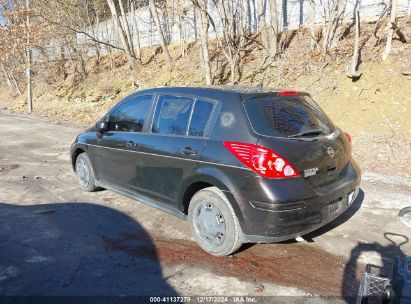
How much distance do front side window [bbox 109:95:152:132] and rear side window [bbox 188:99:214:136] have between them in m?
0.89

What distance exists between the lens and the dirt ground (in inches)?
134

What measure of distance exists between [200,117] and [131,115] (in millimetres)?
1375

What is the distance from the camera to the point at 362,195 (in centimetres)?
577

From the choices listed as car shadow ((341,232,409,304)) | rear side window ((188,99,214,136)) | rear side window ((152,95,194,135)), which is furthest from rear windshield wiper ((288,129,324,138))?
car shadow ((341,232,409,304))

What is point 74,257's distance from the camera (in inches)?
157

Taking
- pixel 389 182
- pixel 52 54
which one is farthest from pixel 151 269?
pixel 52 54

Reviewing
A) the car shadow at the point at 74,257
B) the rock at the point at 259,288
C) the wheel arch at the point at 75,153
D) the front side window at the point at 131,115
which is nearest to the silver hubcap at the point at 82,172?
the wheel arch at the point at 75,153

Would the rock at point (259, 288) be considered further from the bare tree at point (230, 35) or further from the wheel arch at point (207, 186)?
the bare tree at point (230, 35)

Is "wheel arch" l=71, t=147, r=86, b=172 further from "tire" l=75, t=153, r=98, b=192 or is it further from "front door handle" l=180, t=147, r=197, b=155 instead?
"front door handle" l=180, t=147, r=197, b=155

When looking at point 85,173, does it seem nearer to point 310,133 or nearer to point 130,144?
point 130,144

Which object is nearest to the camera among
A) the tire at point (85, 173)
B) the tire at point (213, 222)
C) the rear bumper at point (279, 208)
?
the rear bumper at point (279, 208)

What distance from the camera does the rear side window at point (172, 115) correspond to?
4.26m

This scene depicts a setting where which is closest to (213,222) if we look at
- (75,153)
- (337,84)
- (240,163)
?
(240,163)

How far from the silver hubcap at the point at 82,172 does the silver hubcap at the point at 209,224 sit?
105 inches
